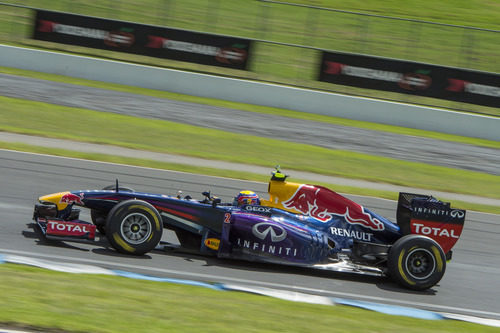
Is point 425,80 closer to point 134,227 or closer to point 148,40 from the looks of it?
point 148,40

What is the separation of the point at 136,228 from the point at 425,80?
16.3m

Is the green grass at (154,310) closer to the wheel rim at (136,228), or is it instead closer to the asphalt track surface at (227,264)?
the asphalt track surface at (227,264)

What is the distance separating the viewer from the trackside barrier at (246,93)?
807 inches

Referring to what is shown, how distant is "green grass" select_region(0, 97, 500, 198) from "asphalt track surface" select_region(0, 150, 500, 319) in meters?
3.42

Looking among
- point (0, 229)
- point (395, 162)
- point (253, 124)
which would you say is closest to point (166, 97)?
point (253, 124)

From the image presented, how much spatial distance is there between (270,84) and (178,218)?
1407 centimetres

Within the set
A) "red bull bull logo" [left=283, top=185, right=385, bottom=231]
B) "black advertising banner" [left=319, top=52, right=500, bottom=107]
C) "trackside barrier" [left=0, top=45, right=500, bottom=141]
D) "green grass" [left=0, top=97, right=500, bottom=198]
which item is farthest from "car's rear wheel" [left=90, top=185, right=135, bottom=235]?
"black advertising banner" [left=319, top=52, right=500, bottom=107]

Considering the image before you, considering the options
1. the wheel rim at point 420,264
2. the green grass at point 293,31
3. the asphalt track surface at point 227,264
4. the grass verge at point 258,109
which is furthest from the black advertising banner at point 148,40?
the wheel rim at point 420,264

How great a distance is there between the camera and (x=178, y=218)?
7.70 m

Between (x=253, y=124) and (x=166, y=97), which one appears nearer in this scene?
(x=253, y=124)

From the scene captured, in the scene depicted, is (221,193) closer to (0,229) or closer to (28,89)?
(0,229)

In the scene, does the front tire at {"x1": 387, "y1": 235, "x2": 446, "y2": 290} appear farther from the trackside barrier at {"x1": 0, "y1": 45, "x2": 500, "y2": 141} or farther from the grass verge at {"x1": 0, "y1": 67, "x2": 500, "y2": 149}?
the trackside barrier at {"x1": 0, "y1": 45, "x2": 500, "y2": 141}

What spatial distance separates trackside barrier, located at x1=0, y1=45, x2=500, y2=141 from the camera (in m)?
20.5

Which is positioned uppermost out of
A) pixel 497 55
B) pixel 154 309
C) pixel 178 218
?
pixel 497 55
